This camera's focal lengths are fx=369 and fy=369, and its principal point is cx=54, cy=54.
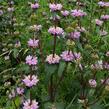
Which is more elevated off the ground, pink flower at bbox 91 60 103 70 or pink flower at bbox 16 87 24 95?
pink flower at bbox 91 60 103 70

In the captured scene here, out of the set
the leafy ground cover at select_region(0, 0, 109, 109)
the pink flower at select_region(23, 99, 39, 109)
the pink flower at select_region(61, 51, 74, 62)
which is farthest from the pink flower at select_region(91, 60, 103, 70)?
the pink flower at select_region(23, 99, 39, 109)

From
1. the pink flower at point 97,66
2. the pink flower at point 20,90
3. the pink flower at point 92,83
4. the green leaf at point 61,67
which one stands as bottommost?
the pink flower at point 20,90

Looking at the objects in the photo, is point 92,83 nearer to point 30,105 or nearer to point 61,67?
point 61,67

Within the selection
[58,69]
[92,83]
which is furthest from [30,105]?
[92,83]

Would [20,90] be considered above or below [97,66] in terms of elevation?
below

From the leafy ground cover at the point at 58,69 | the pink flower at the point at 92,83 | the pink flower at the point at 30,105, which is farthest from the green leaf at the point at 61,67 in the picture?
the pink flower at the point at 92,83

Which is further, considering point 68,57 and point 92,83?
point 92,83

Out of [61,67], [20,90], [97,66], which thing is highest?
[61,67]

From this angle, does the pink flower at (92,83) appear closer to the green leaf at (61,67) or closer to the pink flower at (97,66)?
the pink flower at (97,66)

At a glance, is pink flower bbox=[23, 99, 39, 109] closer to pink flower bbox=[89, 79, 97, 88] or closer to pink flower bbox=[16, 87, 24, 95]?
pink flower bbox=[16, 87, 24, 95]

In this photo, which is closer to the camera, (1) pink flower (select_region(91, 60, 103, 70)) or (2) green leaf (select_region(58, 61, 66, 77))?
(2) green leaf (select_region(58, 61, 66, 77))

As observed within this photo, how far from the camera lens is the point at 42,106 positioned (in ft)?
7.68

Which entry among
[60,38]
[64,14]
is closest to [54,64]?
[60,38]

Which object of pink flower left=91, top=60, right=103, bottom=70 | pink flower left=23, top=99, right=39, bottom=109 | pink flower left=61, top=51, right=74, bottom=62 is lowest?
pink flower left=23, top=99, right=39, bottom=109
